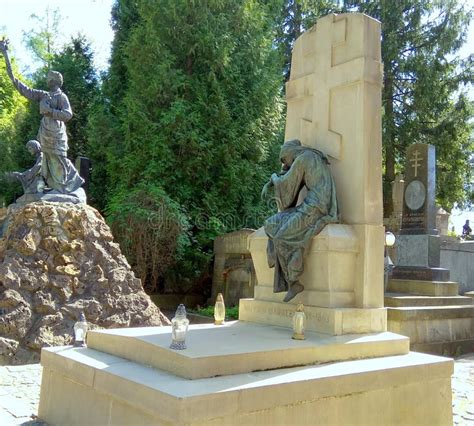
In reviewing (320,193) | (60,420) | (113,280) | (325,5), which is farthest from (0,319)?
(325,5)

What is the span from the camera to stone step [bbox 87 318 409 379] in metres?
3.81

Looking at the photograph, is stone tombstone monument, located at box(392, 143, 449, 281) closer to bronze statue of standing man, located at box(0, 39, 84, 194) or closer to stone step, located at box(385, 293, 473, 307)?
stone step, located at box(385, 293, 473, 307)

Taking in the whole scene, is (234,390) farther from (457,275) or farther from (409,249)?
(457,275)

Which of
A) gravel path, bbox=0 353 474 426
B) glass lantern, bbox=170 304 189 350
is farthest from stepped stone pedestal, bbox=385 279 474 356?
glass lantern, bbox=170 304 189 350

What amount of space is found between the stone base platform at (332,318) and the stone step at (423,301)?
13.3 feet

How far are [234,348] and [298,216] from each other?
1.74 meters

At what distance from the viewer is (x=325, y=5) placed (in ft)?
76.4

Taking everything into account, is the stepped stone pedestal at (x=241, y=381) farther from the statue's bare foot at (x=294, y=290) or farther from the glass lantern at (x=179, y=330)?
the statue's bare foot at (x=294, y=290)

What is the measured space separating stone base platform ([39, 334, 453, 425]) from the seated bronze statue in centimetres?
120

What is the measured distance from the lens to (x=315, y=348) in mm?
4422

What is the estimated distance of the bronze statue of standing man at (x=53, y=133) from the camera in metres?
10.9

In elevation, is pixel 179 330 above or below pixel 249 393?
above

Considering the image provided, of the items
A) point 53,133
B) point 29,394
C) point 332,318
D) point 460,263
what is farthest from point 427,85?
point 29,394

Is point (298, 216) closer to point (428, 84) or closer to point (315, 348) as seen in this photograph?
point (315, 348)
